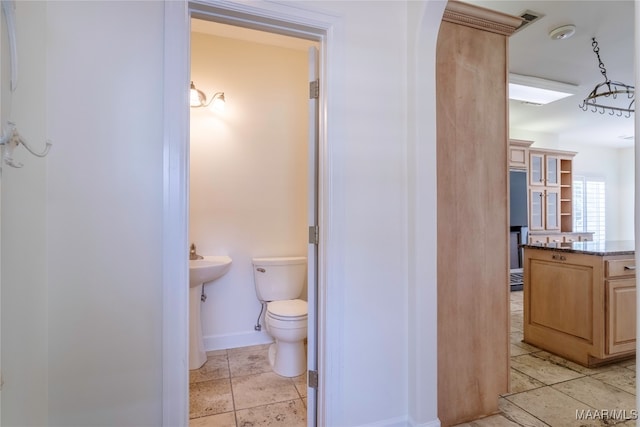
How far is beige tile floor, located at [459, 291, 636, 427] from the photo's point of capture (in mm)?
1772

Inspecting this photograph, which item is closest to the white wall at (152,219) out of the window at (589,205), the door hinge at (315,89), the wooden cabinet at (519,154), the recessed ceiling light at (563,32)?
the door hinge at (315,89)

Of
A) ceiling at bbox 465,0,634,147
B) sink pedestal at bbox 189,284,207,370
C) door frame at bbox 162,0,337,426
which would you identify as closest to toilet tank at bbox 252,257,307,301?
sink pedestal at bbox 189,284,207,370

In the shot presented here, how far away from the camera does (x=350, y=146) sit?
5.01ft

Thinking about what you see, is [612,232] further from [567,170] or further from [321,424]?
[321,424]

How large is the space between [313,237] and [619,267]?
7.77 feet

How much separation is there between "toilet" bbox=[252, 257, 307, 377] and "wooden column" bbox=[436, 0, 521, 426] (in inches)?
37.5

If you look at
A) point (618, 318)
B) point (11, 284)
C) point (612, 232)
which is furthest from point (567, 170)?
point (11, 284)

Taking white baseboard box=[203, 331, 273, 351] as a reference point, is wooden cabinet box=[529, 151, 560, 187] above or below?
above

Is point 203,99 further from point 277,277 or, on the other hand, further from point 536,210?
point 536,210

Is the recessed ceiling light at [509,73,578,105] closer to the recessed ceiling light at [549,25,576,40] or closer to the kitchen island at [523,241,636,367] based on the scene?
the recessed ceiling light at [549,25,576,40]

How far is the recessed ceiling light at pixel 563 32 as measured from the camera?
2489mm

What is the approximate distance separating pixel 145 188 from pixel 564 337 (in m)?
3.18

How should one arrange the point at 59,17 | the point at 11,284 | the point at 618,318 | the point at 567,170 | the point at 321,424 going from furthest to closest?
the point at 567,170, the point at 618,318, the point at 321,424, the point at 59,17, the point at 11,284

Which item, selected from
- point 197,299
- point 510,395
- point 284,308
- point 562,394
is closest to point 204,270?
point 197,299
